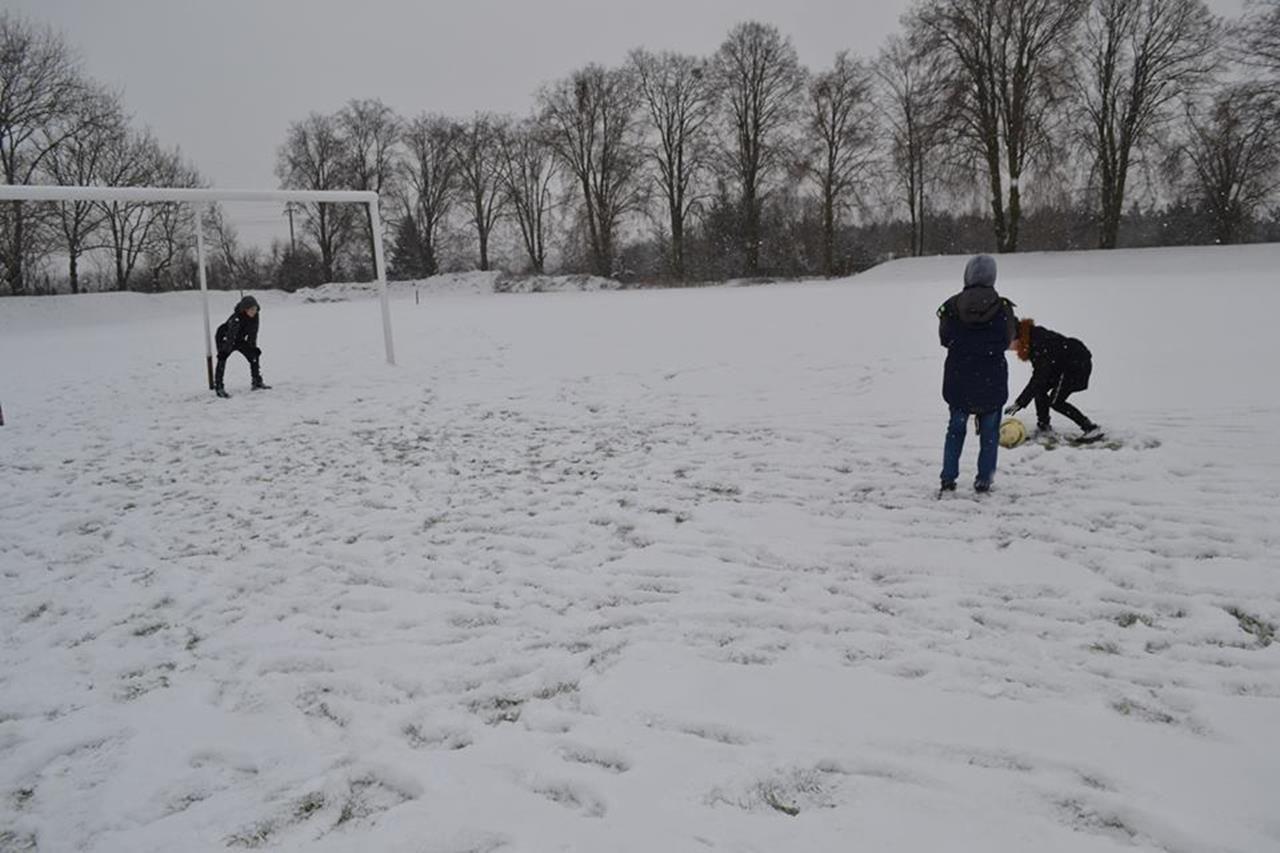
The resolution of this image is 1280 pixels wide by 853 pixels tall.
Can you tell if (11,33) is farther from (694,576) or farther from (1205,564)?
(1205,564)

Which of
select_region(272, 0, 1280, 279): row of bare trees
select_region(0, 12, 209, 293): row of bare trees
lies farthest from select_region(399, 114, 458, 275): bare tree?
select_region(0, 12, 209, 293): row of bare trees

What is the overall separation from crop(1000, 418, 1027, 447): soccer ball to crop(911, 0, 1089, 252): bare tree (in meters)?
30.2

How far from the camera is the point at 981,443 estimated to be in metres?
5.82

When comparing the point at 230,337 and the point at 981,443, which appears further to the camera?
the point at 230,337

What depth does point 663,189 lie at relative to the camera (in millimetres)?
47312

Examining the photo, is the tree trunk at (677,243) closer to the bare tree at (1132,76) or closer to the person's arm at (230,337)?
the bare tree at (1132,76)

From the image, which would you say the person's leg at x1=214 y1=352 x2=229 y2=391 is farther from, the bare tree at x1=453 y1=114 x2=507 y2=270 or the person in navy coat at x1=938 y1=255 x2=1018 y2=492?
the bare tree at x1=453 y1=114 x2=507 y2=270

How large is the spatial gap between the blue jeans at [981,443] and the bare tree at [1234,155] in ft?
93.4

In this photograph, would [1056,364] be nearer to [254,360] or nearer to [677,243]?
[254,360]

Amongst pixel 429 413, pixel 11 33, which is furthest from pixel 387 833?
pixel 11 33

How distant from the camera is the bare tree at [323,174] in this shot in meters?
51.1

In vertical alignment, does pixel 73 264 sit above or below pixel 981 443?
above

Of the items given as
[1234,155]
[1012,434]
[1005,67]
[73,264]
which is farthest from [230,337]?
[1234,155]

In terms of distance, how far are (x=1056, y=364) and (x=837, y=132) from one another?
125 ft
